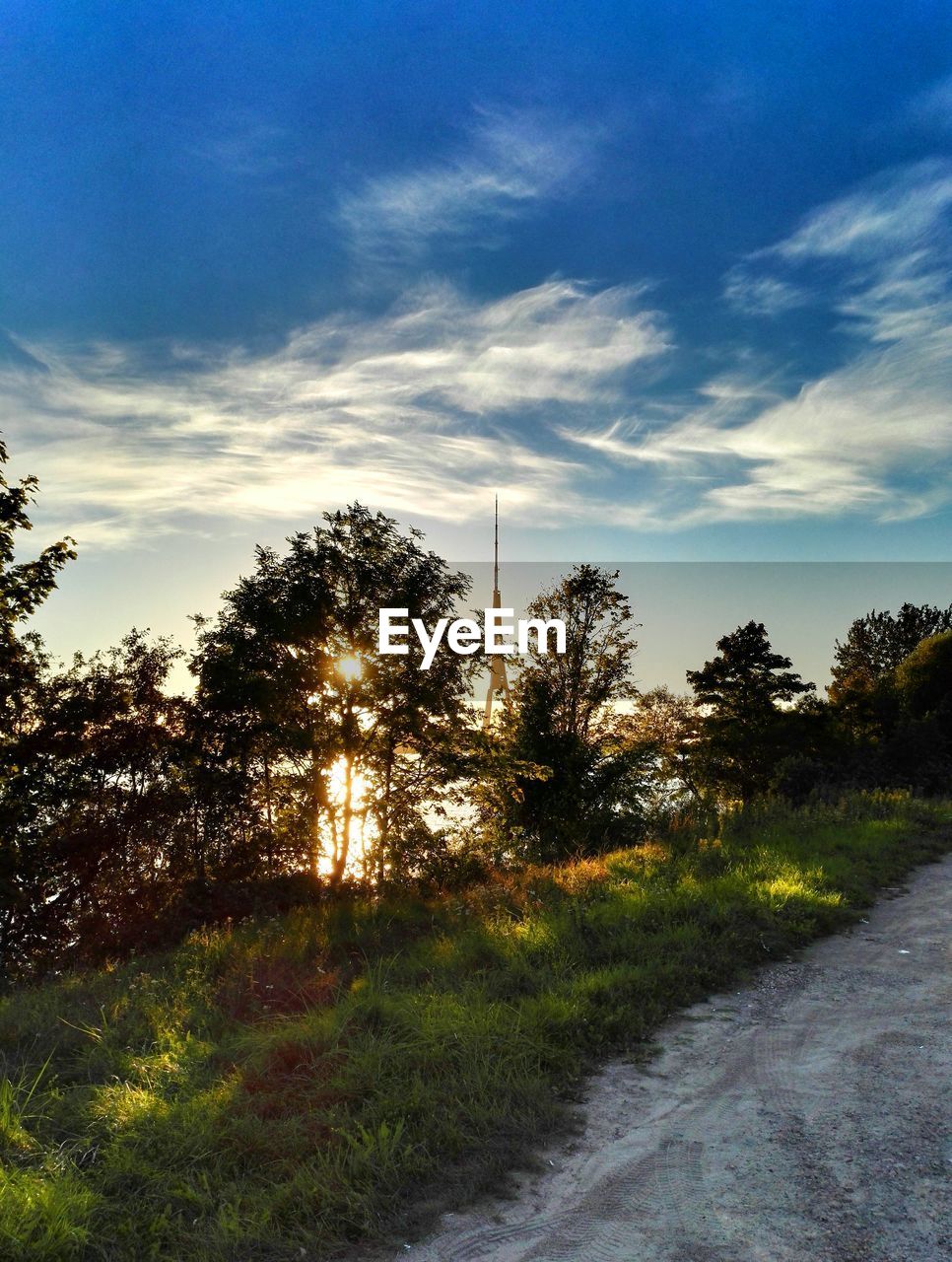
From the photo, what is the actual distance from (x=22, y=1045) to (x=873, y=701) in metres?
45.2

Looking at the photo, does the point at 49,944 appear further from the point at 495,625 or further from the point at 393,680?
the point at 495,625

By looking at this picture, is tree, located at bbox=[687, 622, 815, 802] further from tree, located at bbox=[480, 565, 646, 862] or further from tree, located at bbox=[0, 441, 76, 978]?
tree, located at bbox=[0, 441, 76, 978]

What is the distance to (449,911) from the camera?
10031 mm

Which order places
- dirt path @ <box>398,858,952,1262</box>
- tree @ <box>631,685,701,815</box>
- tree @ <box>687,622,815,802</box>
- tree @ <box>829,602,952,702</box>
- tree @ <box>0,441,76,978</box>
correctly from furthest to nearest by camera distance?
tree @ <box>829,602,952,702</box>, tree @ <box>687,622,815,802</box>, tree @ <box>631,685,701,815</box>, tree @ <box>0,441,76,978</box>, dirt path @ <box>398,858,952,1262</box>

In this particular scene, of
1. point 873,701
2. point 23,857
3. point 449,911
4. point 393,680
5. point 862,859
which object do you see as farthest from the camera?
point 873,701

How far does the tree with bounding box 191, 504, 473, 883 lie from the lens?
24.8 metres

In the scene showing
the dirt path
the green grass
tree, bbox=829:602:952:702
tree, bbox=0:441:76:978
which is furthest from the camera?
tree, bbox=829:602:952:702

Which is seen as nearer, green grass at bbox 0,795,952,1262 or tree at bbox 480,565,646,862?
green grass at bbox 0,795,952,1262

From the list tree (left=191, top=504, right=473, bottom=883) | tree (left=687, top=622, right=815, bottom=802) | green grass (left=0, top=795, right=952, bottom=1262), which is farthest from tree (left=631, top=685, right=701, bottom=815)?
green grass (left=0, top=795, right=952, bottom=1262)

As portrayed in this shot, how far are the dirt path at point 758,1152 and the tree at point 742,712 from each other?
38.8 metres

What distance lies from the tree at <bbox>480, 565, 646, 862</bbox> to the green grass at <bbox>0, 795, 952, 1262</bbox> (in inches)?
470

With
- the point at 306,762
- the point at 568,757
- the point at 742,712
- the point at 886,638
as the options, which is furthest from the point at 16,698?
the point at 886,638

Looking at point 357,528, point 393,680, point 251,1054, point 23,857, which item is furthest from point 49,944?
point 251,1054

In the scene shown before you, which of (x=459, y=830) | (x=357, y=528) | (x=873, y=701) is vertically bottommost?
(x=459, y=830)
